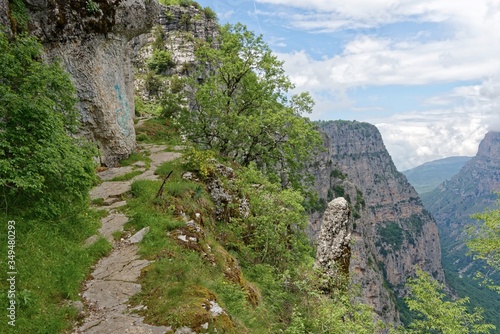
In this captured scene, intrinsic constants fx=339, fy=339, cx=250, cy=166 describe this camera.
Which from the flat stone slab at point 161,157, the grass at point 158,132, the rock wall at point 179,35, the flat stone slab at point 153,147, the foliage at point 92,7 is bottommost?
the flat stone slab at point 161,157

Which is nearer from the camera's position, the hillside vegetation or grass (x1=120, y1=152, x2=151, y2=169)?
the hillside vegetation

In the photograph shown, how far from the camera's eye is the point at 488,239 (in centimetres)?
2261

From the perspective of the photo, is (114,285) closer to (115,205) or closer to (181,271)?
(181,271)

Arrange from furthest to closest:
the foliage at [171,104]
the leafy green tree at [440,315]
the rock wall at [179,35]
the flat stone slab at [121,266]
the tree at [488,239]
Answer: the rock wall at [179,35] < the foliage at [171,104] < the tree at [488,239] < the leafy green tree at [440,315] < the flat stone slab at [121,266]

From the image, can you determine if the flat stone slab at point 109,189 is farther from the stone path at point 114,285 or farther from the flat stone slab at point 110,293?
the flat stone slab at point 110,293

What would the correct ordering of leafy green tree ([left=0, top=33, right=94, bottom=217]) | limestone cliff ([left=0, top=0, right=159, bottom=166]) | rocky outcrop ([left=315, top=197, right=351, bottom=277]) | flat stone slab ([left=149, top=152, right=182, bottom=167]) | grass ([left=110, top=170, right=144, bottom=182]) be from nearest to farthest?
leafy green tree ([left=0, top=33, right=94, bottom=217]) < limestone cliff ([left=0, top=0, right=159, bottom=166]) < grass ([left=110, top=170, right=144, bottom=182]) < rocky outcrop ([left=315, top=197, right=351, bottom=277]) < flat stone slab ([left=149, top=152, right=182, bottom=167])

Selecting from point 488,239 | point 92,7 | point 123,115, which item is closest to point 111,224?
point 123,115

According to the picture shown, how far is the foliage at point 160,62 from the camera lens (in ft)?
133

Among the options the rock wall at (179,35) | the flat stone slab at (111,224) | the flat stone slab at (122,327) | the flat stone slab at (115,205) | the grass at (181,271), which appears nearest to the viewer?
the flat stone slab at (122,327)

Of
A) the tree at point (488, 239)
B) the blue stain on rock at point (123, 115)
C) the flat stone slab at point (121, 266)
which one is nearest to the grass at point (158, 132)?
the blue stain on rock at point (123, 115)

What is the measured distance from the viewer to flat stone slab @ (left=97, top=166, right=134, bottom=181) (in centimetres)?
1661

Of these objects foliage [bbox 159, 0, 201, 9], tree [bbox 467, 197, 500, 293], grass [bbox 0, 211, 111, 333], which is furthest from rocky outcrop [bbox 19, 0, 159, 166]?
foliage [bbox 159, 0, 201, 9]

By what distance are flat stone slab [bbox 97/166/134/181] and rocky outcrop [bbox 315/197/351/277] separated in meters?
10.6

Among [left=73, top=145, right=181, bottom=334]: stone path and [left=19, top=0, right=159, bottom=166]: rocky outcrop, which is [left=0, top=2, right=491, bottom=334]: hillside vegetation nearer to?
[left=73, top=145, right=181, bottom=334]: stone path
